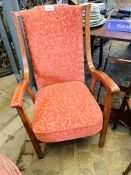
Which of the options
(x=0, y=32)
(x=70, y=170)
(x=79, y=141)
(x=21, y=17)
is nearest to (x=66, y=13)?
(x=21, y=17)

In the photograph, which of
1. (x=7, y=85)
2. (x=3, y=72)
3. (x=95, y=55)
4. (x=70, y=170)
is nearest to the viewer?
(x=70, y=170)

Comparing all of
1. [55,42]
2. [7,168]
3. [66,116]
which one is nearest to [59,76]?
[55,42]

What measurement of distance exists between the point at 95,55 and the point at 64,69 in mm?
1374

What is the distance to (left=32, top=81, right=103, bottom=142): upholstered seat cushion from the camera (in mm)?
1069

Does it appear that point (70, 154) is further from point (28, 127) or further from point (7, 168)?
point (7, 168)

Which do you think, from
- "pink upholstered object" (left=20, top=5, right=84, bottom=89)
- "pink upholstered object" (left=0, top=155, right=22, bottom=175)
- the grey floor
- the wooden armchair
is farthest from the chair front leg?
"pink upholstered object" (left=0, top=155, right=22, bottom=175)

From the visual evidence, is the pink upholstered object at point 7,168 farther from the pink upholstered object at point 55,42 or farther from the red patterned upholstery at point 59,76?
the pink upholstered object at point 55,42

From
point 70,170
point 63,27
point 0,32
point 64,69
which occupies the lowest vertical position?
point 70,170

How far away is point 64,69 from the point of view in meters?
1.38

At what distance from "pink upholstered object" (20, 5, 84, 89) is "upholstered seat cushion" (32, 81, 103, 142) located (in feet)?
0.56

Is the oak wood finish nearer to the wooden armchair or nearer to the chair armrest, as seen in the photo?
the wooden armchair

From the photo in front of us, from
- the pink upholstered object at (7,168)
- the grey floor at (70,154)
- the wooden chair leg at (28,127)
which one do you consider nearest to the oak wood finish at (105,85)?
the grey floor at (70,154)

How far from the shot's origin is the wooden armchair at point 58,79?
1080mm

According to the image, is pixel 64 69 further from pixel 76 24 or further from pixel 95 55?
pixel 95 55
